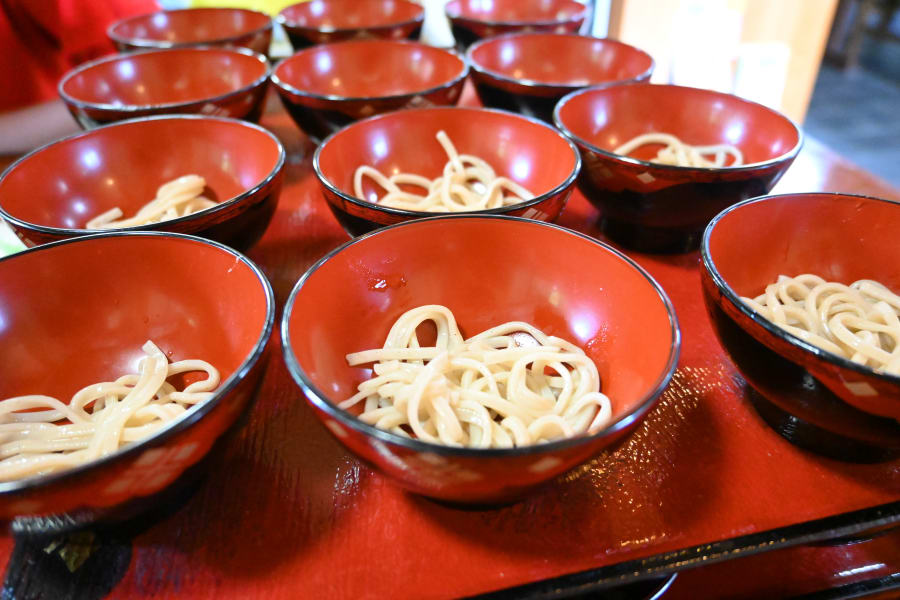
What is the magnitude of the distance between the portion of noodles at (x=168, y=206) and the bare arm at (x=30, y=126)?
77 cm

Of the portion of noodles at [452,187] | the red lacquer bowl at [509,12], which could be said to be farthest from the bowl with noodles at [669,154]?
the red lacquer bowl at [509,12]

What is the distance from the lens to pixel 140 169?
98 centimetres

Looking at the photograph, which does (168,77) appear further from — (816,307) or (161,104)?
(816,307)

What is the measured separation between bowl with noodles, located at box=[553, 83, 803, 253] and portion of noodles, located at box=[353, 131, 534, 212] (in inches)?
4.9

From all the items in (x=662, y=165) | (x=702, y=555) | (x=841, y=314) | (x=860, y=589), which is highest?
(x=662, y=165)

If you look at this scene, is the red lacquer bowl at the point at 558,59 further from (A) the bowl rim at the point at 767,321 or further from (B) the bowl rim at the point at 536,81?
(A) the bowl rim at the point at 767,321

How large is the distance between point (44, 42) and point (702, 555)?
1.86 meters

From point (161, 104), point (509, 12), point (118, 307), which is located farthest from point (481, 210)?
point (509, 12)

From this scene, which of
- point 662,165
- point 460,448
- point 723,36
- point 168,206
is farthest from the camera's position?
point 723,36

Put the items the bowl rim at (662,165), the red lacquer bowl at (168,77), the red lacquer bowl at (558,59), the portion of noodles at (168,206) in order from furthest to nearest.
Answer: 1. the red lacquer bowl at (558,59)
2. the red lacquer bowl at (168,77)
3. the portion of noodles at (168,206)
4. the bowl rim at (662,165)

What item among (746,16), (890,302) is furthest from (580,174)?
(746,16)

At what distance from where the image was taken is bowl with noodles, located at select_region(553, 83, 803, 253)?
2.64ft

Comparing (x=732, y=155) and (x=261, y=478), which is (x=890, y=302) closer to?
(x=732, y=155)

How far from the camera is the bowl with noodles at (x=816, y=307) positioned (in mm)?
525
